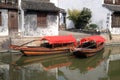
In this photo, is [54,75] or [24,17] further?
[24,17]

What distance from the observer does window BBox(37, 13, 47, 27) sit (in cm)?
2784

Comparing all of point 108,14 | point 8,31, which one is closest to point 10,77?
point 8,31

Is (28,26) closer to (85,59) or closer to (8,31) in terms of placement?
(8,31)

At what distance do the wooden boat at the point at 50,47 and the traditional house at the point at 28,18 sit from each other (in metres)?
2.53

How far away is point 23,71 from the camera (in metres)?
19.2

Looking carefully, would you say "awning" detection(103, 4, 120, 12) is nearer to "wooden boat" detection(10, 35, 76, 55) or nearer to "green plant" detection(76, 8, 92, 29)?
"green plant" detection(76, 8, 92, 29)

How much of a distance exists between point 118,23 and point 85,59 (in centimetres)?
1256

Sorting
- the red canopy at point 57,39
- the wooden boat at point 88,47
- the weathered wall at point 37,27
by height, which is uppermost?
the weathered wall at point 37,27

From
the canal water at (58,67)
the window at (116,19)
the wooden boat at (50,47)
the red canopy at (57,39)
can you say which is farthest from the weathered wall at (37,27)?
the window at (116,19)

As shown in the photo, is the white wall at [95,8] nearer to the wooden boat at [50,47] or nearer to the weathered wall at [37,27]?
the weathered wall at [37,27]

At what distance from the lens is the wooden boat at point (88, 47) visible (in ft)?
75.8

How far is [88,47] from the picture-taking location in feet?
79.8

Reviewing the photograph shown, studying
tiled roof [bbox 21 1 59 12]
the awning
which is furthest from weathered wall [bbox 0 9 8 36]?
the awning

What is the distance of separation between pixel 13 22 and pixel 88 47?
765 cm
